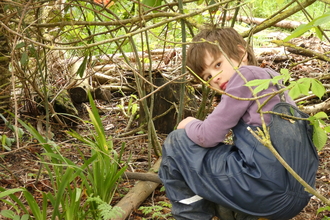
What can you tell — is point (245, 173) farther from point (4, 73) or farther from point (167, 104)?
point (4, 73)

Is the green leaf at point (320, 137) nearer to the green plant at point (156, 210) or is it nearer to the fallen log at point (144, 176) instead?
the green plant at point (156, 210)

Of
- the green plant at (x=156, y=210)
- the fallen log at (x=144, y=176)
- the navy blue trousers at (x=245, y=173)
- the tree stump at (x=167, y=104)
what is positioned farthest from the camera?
the tree stump at (x=167, y=104)

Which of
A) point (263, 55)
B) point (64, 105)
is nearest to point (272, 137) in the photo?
point (64, 105)

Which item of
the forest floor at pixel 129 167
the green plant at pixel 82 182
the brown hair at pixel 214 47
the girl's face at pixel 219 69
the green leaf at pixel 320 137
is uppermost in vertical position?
the brown hair at pixel 214 47

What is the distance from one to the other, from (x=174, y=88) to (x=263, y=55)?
1.92 meters

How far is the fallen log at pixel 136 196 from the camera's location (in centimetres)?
271

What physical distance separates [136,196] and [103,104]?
95.2 inches

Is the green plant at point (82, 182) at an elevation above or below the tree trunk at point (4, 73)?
below

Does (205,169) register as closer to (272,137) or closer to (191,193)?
(191,193)

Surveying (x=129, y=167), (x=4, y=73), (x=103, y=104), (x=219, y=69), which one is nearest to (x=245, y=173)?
(x=219, y=69)

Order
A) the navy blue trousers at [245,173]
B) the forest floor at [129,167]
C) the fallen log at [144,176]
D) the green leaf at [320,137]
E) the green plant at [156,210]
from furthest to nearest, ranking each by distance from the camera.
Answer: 1. the fallen log at [144,176]
2. the forest floor at [129,167]
3. the green plant at [156,210]
4. the navy blue trousers at [245,173]
5. the green leaf at [320,137]

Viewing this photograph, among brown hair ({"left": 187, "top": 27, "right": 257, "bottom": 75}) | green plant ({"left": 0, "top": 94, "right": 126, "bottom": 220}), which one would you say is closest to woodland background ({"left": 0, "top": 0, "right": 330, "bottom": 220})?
green plant ({"left": 0, "top": 94, "right": 126, "bottom": 220})

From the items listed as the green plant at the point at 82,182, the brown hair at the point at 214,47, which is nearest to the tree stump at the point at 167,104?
the green plant at the point at 82,182

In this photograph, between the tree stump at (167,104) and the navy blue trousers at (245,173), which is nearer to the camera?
the navy blue trousers at (245,173)
